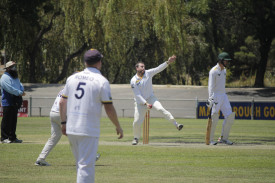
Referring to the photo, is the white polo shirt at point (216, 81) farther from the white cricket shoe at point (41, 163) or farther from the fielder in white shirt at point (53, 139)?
the white cricket shoe at point (41, 163)

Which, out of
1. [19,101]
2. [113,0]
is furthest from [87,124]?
[113,0]

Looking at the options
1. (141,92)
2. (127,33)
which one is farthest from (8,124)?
(127,33)

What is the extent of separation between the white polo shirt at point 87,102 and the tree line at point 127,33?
25.5 metres

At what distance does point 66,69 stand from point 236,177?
33.2 meters

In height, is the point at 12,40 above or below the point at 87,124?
above

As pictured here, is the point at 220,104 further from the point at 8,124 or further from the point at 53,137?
the point at 8,124

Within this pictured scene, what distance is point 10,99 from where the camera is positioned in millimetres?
16562

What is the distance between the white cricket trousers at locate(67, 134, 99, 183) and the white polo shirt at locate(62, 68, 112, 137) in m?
0.08

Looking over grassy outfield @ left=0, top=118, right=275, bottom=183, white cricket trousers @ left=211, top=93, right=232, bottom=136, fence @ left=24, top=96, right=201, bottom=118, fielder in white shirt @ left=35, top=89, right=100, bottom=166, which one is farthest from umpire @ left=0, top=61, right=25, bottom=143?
fence @ left=24, top=96, right=201, bottom=118

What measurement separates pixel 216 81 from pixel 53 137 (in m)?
5.81

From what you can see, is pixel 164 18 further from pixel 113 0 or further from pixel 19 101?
pixel 19 101

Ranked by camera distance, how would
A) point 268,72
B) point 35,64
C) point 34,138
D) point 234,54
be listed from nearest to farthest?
point 34,138 < point 35,64 < point 234,54 < point 268,72

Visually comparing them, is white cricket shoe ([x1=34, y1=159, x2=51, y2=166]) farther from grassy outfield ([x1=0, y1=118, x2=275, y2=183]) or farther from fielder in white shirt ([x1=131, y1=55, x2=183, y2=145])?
fielder in white shirt ([x1=131, y1=55, x2=183, y2=145])

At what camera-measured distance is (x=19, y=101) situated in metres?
16.7
